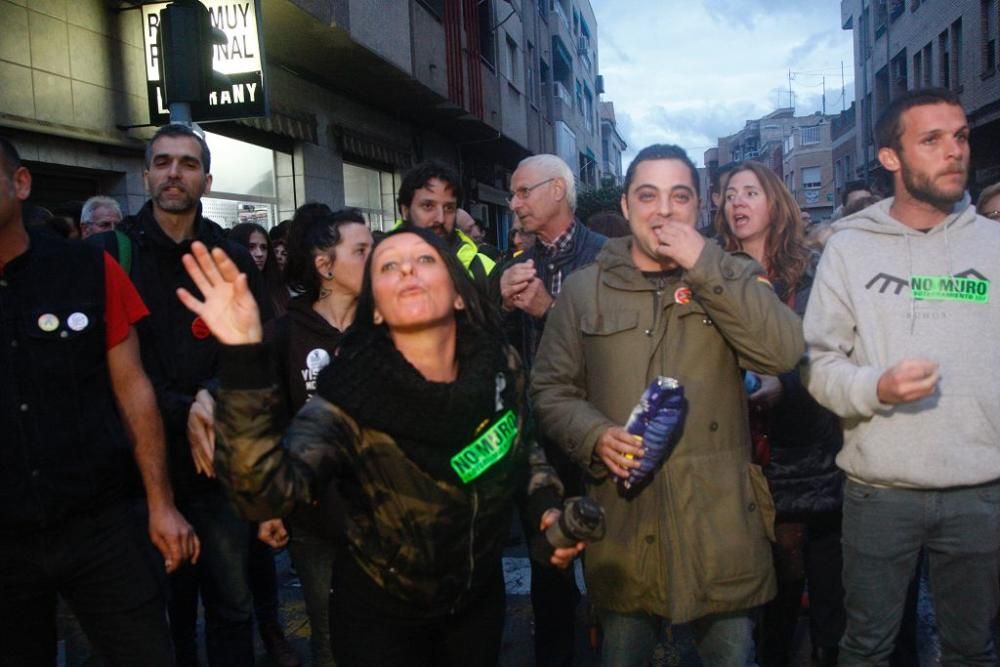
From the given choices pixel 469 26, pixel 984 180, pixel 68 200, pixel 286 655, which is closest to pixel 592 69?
pixel 984 180

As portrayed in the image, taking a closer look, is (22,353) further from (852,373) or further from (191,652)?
(852,373)

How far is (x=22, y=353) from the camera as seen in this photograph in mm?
2533

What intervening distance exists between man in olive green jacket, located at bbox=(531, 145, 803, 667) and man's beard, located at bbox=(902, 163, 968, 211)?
2.34ft

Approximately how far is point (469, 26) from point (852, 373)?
15.9 meters

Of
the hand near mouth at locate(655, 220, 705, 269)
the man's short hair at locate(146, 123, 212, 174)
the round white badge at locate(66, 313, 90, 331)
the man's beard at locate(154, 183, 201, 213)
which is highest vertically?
the man's short hair at locate(146, 123, 212, 174)

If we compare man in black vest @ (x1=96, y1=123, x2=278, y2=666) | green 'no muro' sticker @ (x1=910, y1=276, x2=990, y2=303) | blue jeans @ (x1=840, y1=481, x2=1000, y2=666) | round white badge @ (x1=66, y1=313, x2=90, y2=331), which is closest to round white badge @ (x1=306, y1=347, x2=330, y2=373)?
man in black vest @ (x1=96, y1=123, x2=278, y2=666)

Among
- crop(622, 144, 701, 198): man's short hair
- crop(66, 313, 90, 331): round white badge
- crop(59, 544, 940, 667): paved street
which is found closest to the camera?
crop(66, 313, 90, 331): round white badge

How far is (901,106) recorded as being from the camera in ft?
9.95

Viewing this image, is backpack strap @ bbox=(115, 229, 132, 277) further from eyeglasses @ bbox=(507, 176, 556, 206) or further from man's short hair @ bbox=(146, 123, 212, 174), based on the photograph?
eyeglasses @ bbox=(507, 176, 556, 206)

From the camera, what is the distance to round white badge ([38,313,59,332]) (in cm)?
256

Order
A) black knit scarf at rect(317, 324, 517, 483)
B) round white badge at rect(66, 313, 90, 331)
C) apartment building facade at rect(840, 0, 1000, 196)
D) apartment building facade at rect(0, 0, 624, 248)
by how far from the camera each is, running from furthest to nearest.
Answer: apartment building facade at rect(840, 0, 1000, 196) → apartment building facade at rect(0, 0, 624, 248) → round white badge at rect(66, 313, 90, 331) → black knit scarf at rect(317, 324, 517, 483)

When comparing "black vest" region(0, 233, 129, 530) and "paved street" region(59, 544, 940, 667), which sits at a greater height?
"black vest" region(0, 233, 129, 530)

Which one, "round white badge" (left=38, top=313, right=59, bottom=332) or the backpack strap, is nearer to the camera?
"round white badge" (left=38, top=313, right=59, bottom=332)

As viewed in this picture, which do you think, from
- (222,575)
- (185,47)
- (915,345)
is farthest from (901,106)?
(185,47)
